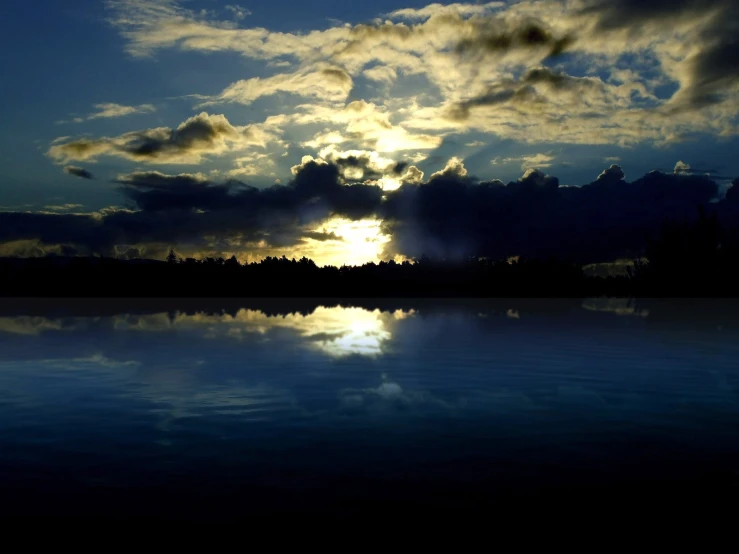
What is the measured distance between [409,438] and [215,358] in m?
30.5

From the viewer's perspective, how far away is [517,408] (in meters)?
29.3

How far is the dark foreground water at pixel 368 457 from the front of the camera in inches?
557

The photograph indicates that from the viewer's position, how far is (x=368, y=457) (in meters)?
20.4

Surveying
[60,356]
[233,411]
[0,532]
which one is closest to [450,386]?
[233,411]

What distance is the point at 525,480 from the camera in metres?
17.7

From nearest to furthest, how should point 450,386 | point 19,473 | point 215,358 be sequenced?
point 19,473 < point 450,386 < point 215,358

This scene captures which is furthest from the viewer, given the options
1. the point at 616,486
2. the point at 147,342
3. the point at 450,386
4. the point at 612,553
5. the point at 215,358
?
the point at 147,342

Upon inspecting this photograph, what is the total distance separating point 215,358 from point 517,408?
89.9ft

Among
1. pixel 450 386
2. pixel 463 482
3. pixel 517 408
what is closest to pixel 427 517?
pixel 463 482

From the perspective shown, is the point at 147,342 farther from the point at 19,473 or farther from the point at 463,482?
the point at 463,482

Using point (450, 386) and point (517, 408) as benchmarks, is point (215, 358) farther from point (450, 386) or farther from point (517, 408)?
point (517, 408)

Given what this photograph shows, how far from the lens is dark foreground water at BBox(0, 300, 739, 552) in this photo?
1414cm

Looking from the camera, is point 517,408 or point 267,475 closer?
point 267,475

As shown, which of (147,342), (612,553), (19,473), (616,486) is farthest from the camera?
(147,342)
